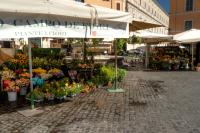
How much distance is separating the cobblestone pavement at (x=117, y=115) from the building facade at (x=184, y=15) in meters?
34.2

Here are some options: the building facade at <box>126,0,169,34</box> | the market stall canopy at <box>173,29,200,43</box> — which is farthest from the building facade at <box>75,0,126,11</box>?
the market stall canopy at <box>173,29,200,43</box>

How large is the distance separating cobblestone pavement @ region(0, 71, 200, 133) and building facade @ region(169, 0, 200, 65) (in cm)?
3422

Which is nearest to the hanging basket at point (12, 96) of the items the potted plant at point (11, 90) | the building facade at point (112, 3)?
the potted plant at point (11, 90)

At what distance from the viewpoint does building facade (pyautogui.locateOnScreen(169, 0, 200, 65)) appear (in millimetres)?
42547

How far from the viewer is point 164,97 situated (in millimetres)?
10164

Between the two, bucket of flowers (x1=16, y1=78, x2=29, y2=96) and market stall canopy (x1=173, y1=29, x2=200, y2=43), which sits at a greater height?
market stall canopy (x1=173, y1=29, x2=200, y2=43)

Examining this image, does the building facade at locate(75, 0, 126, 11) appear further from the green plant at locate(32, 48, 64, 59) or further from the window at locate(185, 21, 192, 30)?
the green plant at locate(32, 48, 64, 59)

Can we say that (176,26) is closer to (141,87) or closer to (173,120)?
(141,87)

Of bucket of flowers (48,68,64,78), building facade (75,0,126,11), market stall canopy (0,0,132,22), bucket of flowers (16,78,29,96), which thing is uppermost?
building facade (75,0,126,11)

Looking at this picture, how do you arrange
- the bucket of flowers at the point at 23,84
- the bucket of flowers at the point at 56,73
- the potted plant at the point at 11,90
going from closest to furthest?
the potted plant at the point at 11,90 < the bucket of flowers at the point at 23,84 < the bucket of flowers at the point at 56,73

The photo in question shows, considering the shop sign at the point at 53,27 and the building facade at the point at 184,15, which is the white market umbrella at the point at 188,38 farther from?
the building facade at the point at 184,15

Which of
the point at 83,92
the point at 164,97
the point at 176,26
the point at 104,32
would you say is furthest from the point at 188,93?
the point at 176,26

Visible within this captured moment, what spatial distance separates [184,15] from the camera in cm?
4369

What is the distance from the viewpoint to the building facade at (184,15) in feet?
Answer: 140
